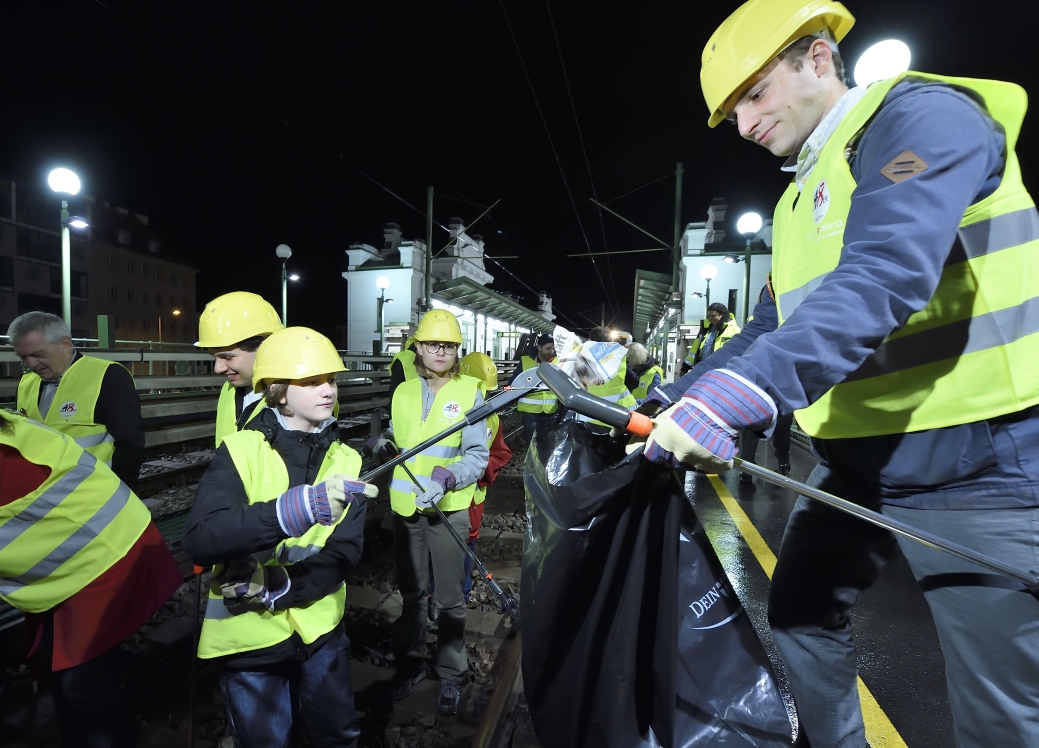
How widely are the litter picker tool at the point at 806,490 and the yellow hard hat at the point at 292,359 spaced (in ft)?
→ 3.89

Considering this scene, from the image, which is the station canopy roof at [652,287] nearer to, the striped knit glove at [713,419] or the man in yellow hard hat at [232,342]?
the man in yellow hard hat at [232,342]

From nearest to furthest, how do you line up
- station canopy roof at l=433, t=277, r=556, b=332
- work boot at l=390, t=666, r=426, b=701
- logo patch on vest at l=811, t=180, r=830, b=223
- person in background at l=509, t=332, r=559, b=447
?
logo patch on vest at l=811, t=180, r=830, b=223, work boot at l=390, t=666, r=426, b=701, person in background at l=509, t=332, r=559, b=447, station canopy roof at l=433, t=277, r=556, b=332

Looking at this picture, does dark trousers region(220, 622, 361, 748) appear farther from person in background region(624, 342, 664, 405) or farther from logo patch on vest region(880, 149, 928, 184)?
person in background region(624, 342, 664, 405)

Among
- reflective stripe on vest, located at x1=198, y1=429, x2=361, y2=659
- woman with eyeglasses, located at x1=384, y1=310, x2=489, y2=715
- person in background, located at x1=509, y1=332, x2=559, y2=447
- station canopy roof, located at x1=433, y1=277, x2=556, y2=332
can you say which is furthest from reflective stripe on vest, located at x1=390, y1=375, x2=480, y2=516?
station canopy roof, located at x1=433, y1=277, x2=556, y2=332

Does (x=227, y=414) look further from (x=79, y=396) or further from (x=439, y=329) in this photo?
(x=79, y=396)

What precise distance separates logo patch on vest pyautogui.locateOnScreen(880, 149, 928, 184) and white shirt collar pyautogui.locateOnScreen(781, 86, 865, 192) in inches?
13.2

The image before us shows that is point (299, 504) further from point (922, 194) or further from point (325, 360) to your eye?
point (922, 194)

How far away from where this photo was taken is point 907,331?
4.28 feet

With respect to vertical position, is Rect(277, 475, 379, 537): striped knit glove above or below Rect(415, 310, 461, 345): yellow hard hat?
below

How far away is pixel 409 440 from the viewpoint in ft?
10.8

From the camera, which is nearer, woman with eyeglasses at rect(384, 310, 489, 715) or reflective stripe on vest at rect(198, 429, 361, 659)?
reflective stripe on vest at rect(198, 429, 361, 659)

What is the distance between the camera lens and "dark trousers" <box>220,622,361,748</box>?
192 cm

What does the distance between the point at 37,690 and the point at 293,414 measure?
7.27 ft

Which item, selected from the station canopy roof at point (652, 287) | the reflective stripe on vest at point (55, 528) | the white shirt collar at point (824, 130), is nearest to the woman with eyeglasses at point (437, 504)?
the reflective stripe on vest at point (55, 528)
